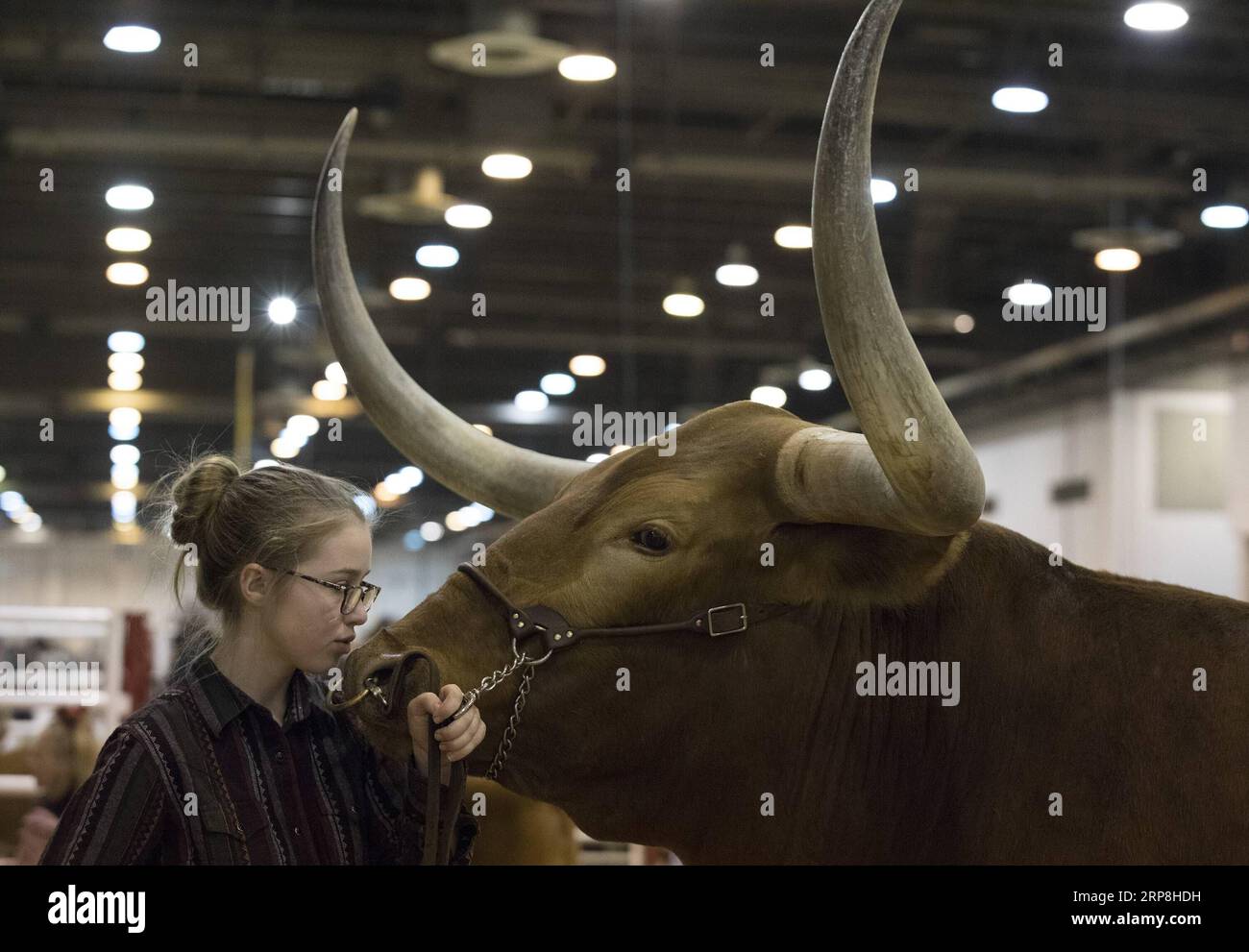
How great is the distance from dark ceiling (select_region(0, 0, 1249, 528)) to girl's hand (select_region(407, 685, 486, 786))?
345cm

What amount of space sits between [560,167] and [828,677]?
3994 millimetres

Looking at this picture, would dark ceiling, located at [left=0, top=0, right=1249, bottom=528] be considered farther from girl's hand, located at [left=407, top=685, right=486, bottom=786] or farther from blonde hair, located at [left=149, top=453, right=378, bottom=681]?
girl's hand, located at [left=407, top=685, right=486, bottom=786]

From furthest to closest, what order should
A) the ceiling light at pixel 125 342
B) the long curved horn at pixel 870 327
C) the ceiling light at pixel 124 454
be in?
the ceiling light at pixel 124 454 → the ceiling light at pixel 125 342 → the long curved horn at pixel 870 327

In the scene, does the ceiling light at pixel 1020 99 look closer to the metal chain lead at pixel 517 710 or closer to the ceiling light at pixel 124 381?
the ceiling light at pixel 124 381

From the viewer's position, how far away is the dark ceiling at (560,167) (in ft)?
18.3

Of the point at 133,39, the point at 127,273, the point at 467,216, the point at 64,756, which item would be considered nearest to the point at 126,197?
the point at 127,273

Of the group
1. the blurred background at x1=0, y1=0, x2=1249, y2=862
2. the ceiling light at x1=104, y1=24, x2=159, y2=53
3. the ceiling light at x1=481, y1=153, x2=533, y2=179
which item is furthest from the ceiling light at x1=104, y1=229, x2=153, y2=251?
the ceiling light at x1=481, y1=153, x2=533, y2=179

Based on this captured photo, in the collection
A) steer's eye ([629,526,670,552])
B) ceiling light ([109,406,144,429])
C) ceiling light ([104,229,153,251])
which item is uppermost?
ceiling light ([104,229,153,251])

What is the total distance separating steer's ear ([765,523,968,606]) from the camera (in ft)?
6.90

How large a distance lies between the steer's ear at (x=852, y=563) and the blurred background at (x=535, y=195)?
308 cm

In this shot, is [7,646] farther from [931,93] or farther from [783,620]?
[783,620]

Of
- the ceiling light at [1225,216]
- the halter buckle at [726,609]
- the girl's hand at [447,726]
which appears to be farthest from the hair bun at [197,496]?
the ceiling light at [1225,216]

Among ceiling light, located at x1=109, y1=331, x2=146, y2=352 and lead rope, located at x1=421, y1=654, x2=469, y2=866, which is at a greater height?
ceiling light, located at x1=109, y1=331, x2=146, y2=352

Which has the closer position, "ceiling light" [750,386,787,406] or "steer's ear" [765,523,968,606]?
"steer's ear" [765,523,968,606]
